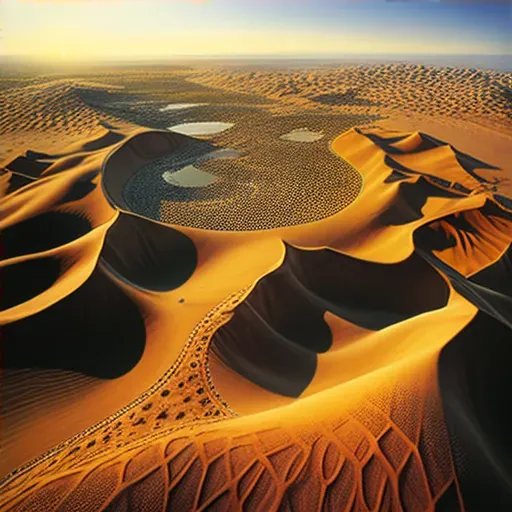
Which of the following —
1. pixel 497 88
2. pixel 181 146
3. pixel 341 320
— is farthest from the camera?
pixel 497 88

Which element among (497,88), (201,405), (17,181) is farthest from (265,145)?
(497,88)

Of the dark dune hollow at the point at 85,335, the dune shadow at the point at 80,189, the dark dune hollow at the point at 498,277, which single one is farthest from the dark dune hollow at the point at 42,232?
the dark dune hollow at the point at 498,277

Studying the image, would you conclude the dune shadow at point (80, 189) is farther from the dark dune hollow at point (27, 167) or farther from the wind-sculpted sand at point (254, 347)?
the dark dune hollow at point (27, 167)

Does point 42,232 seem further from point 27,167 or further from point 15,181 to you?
point 27,167

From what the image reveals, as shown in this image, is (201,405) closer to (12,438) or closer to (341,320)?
(12,438)

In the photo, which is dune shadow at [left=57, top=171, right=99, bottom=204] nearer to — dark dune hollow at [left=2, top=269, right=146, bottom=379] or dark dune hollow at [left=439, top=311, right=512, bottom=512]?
dark dune hollow at [left=2, top=269, right=146, bottom=379]

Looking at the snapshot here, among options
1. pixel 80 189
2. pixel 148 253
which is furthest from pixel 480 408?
pixel 80 189
